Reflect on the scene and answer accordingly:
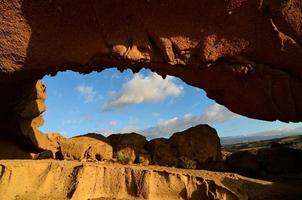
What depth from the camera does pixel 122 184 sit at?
12.3 meters

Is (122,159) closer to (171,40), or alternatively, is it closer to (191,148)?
(191,148)

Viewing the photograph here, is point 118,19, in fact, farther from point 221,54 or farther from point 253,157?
point 253,157

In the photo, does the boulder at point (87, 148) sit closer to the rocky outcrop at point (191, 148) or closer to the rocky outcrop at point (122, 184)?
the rocky outcrop at point (191, 148)

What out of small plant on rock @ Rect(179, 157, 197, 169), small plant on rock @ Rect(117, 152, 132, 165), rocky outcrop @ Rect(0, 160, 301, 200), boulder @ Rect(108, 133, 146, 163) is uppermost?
boulder @ Rect(108, 133, 146, 163)

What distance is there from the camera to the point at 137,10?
39.1 ft

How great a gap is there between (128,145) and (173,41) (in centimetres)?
516

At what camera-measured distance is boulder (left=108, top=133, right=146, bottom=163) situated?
1581cm

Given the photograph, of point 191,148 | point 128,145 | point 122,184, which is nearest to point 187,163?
point 191,148

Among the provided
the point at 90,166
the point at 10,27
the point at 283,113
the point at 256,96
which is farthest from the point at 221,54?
the point at 10,27

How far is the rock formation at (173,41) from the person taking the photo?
11852 mm

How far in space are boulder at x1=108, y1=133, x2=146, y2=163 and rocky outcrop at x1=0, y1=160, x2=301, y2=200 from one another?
9.59ft

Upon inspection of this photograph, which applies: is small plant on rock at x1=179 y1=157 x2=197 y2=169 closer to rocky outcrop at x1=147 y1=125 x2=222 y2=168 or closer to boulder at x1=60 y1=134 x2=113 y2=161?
rocky outcrop at x1=147 y1=125 x2=222 y2=168

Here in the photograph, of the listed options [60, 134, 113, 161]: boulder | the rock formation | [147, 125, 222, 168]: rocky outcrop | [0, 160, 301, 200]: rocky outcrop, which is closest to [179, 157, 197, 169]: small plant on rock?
[147, 125, 222, 168]: rocky outcrop

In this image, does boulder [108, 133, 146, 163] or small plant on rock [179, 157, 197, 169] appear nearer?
small plant on rock [179, 157, 197, 169]
